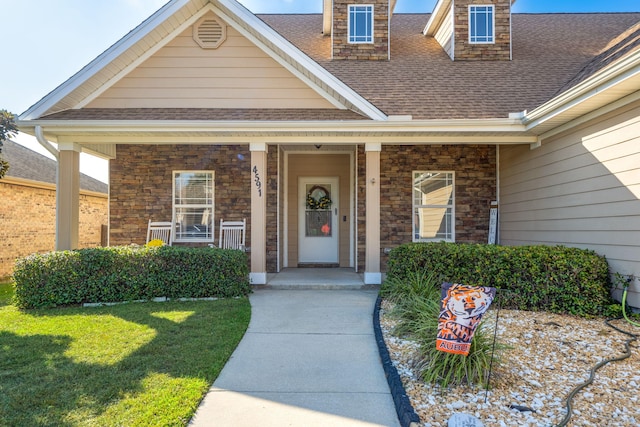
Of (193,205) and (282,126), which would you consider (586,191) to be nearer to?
(282,126)

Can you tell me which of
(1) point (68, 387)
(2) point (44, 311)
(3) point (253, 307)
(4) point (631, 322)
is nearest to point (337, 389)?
(1) point (68, 387)

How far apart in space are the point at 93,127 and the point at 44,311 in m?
2.99

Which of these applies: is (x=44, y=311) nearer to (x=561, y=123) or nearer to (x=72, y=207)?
(x=72, y=207)

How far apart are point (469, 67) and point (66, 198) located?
329 inches

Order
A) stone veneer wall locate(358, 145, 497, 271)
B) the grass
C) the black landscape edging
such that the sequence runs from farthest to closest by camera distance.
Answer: stone veneer wall locate(358, 145, 497, 271) → the grass → the black landscape edging

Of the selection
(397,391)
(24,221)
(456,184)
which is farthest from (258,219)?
(24,221)

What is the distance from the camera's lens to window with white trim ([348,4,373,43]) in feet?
29.8

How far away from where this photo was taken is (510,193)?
786cm

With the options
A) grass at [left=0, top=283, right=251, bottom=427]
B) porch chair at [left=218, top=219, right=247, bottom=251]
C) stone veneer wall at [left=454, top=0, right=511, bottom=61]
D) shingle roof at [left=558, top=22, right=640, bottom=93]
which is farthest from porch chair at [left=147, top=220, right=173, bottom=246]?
shingle roof at [left=558, top=22, right=640, bottom=93]

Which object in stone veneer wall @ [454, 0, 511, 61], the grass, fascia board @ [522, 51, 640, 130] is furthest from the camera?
stone veneer wall @ [454, 0, 511, 61]

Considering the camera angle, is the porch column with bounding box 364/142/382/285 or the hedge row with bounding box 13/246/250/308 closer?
the hedge row with bounding box 13/246/250/308

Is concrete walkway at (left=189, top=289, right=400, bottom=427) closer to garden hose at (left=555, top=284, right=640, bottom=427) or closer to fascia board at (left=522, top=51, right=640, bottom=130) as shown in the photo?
garden hose at (left=555, top=284, right=640, bottom=427)

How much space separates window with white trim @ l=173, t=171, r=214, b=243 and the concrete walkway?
3676mm

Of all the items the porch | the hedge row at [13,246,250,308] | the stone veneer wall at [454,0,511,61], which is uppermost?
the stone veneer wall at [454,0,511,61]
